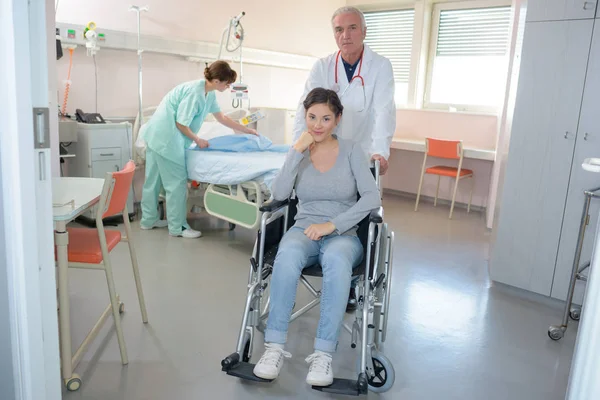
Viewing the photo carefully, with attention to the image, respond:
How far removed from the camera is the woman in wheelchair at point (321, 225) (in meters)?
1.93

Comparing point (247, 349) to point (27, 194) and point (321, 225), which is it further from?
point (27, 194)

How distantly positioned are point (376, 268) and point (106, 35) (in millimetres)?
3234

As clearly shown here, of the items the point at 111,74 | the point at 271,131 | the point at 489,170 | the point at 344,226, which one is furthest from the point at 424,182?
the point at 344,226

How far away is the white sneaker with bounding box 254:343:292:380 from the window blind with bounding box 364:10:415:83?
4.79 meters

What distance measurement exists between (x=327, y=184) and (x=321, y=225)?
0.21 metres

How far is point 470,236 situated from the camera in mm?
4414

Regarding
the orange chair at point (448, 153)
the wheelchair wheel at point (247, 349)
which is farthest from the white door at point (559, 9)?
the wheelchair wheel at point (247, 349)

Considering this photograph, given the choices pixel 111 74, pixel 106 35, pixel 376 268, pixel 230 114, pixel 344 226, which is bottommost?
pixel 376 268

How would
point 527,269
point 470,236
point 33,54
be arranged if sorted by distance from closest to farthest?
point 33,54 → point 527,269 → point 470,236

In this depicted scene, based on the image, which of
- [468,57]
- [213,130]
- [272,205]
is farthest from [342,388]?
[468,57]

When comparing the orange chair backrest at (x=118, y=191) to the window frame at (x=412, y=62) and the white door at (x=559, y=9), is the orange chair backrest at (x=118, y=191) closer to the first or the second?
the white door at (x=559, y=9)

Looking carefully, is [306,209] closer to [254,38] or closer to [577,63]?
[577,63]

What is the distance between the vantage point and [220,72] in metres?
3.68

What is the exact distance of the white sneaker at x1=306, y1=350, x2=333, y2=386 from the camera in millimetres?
1839
